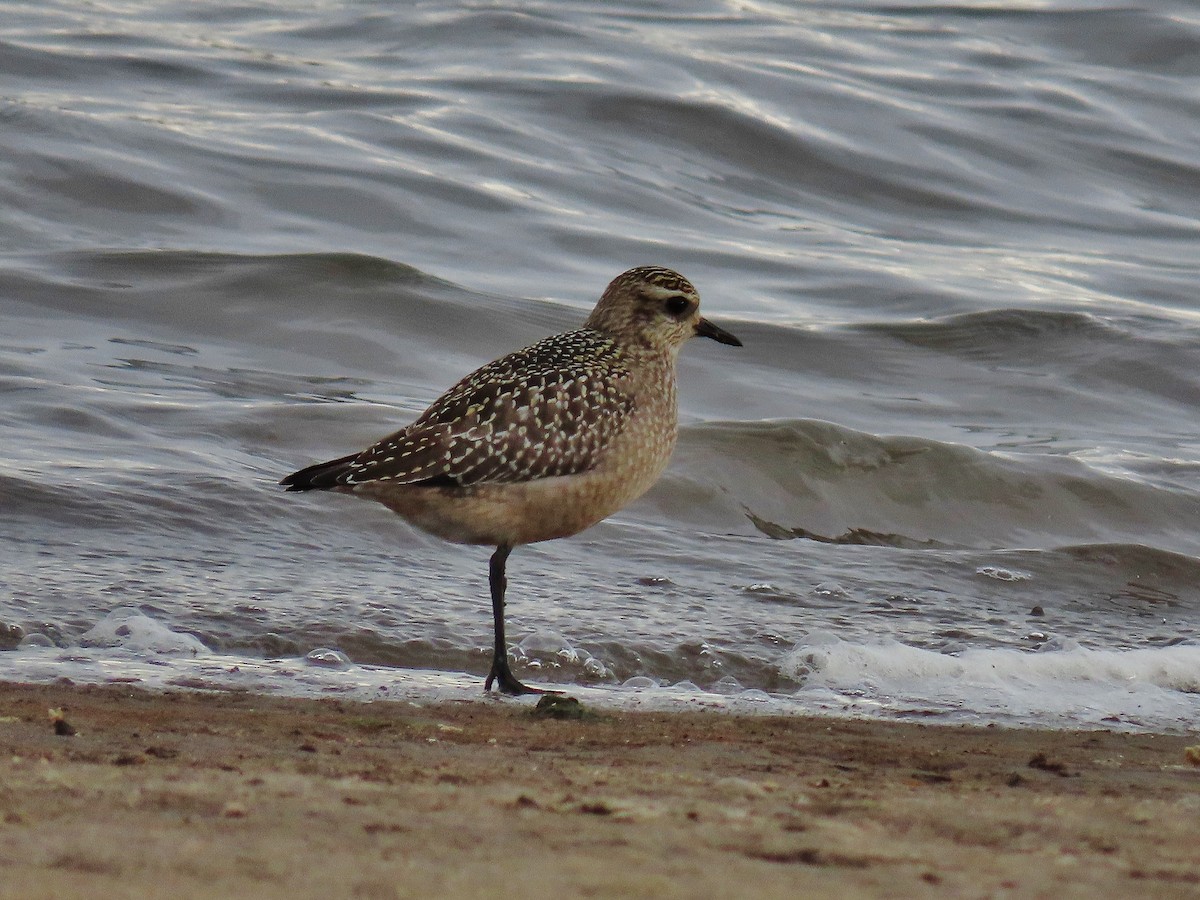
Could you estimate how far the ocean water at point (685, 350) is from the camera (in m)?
6.69

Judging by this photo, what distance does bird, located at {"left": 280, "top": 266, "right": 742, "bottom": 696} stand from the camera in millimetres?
6059

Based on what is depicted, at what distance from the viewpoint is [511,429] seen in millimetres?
6195

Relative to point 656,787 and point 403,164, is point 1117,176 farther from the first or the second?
point 656,787

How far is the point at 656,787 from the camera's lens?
359 centimetres

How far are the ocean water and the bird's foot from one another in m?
0.11

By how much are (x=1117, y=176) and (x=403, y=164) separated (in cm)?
801

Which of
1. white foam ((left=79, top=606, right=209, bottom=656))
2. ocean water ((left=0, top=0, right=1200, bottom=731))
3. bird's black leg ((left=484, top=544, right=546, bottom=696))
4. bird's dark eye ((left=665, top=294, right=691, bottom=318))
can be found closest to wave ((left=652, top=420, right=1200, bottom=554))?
ocean water ((left=0, top=0, right=1200, bottom=731))

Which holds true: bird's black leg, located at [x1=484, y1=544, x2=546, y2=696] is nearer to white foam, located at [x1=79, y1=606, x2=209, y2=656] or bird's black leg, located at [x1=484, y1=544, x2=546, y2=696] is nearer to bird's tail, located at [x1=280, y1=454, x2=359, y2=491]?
bird's tail, located at [x1=280, y1=454, x2=359, y2=491]

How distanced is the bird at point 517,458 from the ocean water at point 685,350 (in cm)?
56

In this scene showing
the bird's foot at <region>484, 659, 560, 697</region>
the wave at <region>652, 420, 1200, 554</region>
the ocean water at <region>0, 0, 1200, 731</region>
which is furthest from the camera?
the wave at <region>652, 420, 1200, 554</region>

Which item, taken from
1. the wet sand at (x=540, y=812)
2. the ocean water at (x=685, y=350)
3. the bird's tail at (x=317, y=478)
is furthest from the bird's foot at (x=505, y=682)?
the wet sand at (x=540, y=812)

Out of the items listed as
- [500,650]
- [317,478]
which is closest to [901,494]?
[500,650]

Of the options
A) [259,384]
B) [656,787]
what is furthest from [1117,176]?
[656,787]

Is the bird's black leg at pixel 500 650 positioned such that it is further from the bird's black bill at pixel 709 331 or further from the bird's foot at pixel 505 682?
the bird's black bill at pixel 709 331
